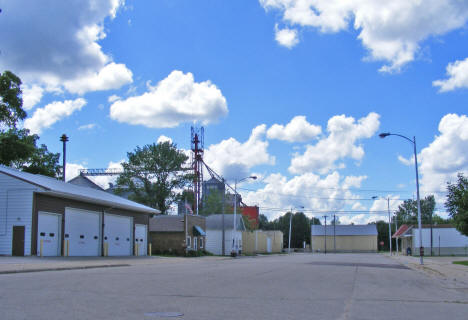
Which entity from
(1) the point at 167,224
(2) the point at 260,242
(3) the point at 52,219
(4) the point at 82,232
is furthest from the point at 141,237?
(2) the point at 260,242

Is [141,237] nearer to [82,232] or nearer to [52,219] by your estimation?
[82,232]

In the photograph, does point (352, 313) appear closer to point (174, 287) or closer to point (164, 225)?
point (174, 287)

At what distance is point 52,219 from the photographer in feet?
103

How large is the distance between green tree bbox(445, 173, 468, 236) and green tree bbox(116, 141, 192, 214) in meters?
48.6

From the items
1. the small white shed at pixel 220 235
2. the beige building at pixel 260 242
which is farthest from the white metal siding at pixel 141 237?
the beige building at pixel 260 242

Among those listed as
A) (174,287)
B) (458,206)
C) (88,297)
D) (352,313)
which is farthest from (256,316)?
(458,206)

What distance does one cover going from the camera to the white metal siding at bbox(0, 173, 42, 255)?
95.4 feet

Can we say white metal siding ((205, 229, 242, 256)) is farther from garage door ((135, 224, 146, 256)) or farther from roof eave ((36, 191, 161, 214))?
roof eave ((36, 191, 161, 214))

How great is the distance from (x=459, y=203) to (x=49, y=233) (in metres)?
26.3

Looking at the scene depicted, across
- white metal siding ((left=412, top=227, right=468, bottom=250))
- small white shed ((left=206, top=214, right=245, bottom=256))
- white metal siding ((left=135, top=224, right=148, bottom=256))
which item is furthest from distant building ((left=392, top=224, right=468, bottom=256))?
white metal siding ((left=135, top=224, right=148, bottom=256))

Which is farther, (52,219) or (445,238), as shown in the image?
(445,238)

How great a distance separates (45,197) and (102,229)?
8.38 metres

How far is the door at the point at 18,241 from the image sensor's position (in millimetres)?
28781

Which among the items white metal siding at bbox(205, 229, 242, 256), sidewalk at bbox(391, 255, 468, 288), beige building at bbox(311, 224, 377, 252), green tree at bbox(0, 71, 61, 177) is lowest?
beige building at bbox(311, 224, 377, 252)
